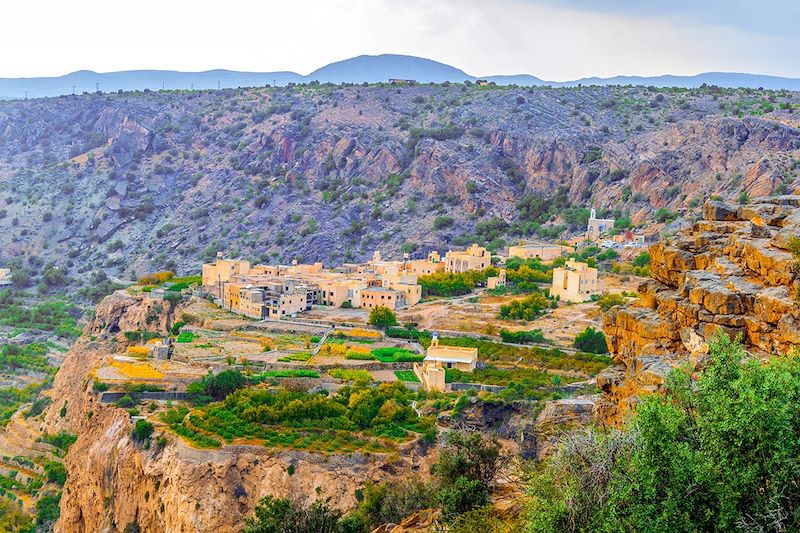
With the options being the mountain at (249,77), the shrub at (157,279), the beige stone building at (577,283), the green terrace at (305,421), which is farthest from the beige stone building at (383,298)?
the mountain at (249,77)

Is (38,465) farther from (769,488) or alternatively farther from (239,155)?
(239,155)

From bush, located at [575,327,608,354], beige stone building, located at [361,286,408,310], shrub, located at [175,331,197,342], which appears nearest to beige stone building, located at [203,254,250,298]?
beige stone building, located at [361,286,408,310]

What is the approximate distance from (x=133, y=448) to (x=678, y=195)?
127ft

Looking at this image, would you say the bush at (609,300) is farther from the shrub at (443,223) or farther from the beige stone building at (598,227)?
the shrub at (443,223)

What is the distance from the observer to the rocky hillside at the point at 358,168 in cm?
5909

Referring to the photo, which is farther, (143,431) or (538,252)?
(538,252)

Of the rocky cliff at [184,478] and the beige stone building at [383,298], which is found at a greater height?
the beige stone building at [383,298]

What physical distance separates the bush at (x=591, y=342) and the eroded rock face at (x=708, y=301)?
17.3 m

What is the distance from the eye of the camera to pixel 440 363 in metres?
29.5

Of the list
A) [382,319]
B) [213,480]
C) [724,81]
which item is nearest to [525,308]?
[382,319]

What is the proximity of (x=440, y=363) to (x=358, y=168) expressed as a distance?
44810 millimetres

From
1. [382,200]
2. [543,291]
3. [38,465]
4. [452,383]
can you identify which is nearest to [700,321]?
[452,383]

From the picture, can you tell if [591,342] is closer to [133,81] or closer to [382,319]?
[382,319]

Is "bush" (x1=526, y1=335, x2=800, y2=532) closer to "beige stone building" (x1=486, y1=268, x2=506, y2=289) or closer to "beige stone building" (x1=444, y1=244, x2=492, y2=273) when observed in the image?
"beige stone building" (x1=486, y1=268, x2=506, y2=289)
